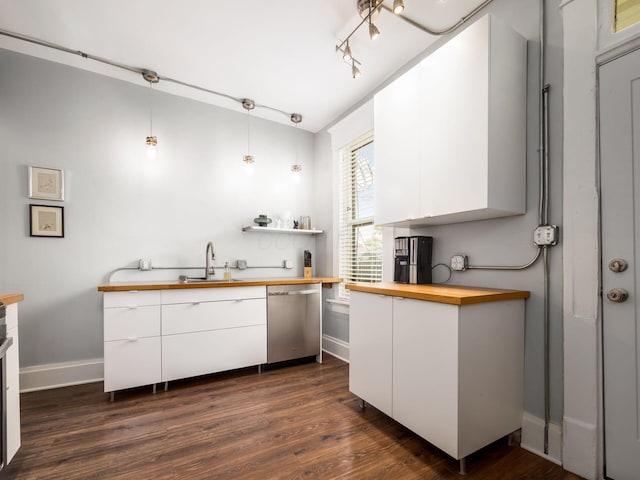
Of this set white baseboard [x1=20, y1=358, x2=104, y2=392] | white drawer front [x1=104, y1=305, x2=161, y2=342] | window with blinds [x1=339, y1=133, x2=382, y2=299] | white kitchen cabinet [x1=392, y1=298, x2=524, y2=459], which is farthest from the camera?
window with blinds [x1=339, y1=133, x2=382, y2=299]

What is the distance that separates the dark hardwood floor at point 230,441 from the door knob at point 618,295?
90 cm

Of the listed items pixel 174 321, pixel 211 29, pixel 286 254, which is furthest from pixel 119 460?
pixel 211 29

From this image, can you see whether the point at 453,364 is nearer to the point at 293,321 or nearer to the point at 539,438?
the point at 539,438

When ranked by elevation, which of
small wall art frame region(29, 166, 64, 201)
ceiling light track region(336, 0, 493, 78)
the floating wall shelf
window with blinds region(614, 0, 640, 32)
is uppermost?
ceiling light track region(336, 0, 493, 78)

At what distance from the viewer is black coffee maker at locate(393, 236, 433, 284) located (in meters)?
2.22

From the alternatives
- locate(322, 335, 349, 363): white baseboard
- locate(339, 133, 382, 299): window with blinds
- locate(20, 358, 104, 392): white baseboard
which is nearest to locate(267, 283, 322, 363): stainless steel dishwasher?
locate(322, 335, 349, 363): white baseboard

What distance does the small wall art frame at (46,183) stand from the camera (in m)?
2.55

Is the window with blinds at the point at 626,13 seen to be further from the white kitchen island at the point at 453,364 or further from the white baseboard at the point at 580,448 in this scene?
the white baseboard at the point at 580,448

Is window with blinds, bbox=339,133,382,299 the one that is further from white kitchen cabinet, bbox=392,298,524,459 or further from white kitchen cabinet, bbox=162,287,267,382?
white kitchen cabinet, bbox=392,298,524,459

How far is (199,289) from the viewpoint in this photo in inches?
103

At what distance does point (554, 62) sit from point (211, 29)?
2298mm

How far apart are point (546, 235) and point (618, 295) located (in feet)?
1.33

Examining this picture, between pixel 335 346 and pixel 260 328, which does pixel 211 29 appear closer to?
pixel 260 328

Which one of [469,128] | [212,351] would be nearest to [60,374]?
[212,351]
